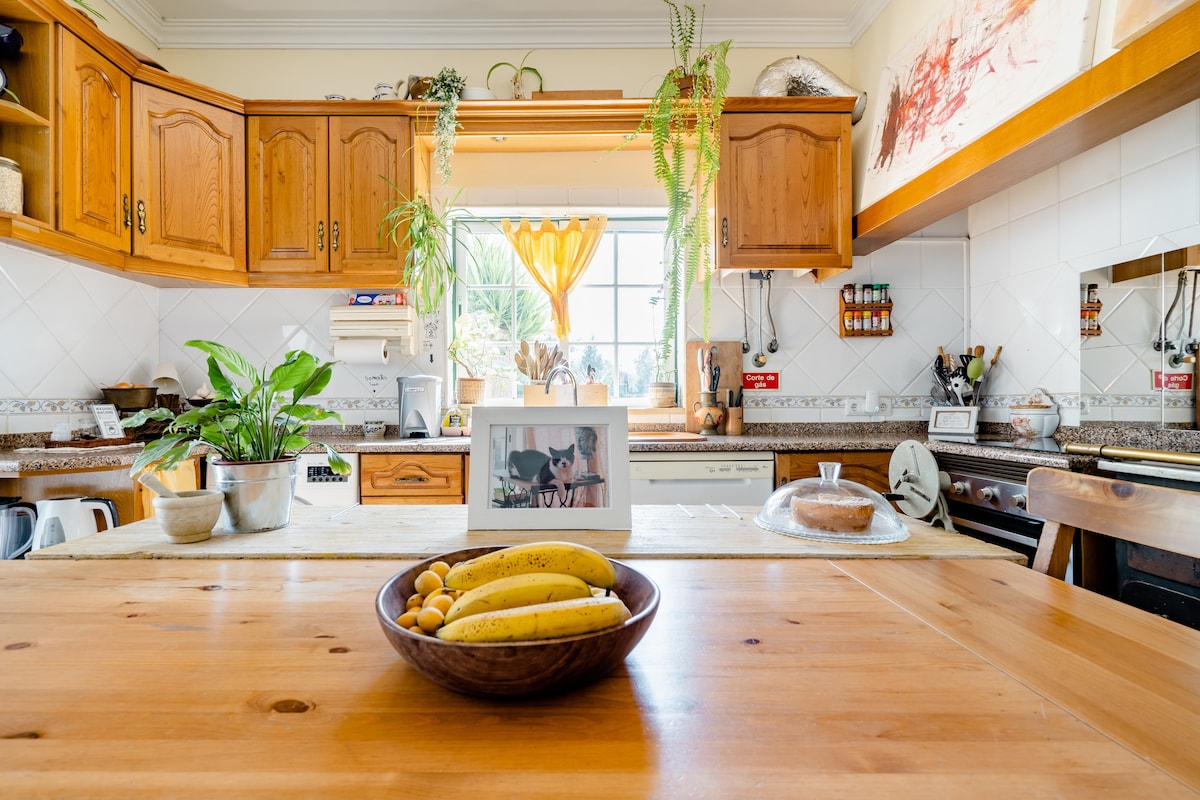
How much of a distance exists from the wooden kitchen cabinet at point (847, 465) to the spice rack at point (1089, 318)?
2.84ft

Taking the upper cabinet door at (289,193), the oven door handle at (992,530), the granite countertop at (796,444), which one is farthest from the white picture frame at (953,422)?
the upper cabinet door at (289,193)

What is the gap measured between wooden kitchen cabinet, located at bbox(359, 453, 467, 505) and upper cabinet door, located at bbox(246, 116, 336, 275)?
103 cm

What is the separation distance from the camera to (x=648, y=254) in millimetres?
3377

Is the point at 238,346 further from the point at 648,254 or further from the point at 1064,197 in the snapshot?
the point at 1064,197

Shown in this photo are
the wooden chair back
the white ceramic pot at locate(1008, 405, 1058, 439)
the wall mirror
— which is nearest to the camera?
the wooden chair back

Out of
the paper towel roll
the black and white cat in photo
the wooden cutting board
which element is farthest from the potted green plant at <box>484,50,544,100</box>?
the black and white cat in photo

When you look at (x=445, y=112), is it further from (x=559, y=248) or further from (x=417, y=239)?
(x=559, y=248)

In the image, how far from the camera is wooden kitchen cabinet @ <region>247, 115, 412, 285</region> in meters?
2.78

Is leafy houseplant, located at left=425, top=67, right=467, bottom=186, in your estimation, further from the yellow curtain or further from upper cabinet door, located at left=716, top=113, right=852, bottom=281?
upper cabinet door, located at left=716, top=113, right=852, bottom=281

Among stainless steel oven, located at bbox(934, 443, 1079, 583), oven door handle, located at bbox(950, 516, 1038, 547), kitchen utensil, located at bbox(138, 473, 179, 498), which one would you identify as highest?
kitchen utensil, located at bbox(138, 473, 179, 498)

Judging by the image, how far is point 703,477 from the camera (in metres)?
2.58

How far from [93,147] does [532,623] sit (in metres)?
2.93

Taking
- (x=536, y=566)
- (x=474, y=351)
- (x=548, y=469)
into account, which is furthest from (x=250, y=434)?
(x=474, y=351)

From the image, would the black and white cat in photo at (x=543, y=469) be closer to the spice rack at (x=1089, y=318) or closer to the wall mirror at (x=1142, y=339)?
the wall mirror at (x=1142, y=339)
